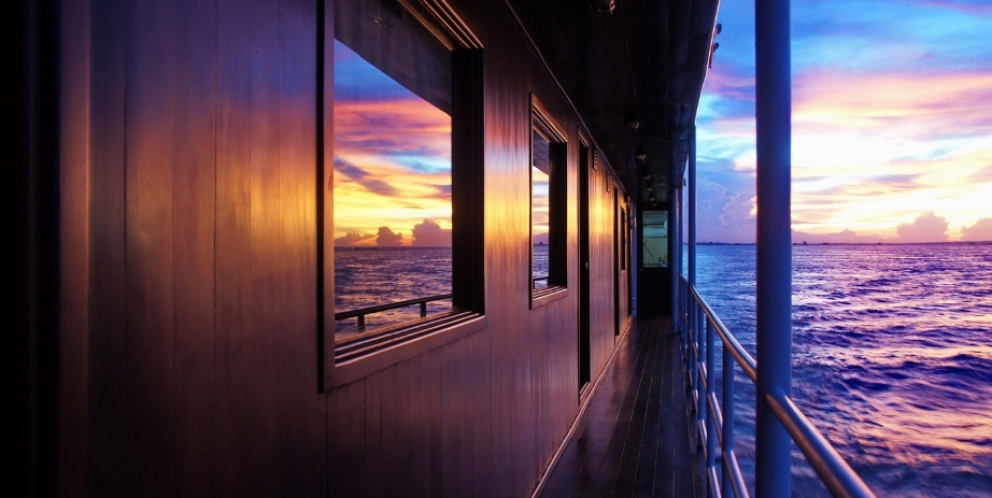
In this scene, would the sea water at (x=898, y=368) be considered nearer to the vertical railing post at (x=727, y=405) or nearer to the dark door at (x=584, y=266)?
the dark door at (x=584, y=266)

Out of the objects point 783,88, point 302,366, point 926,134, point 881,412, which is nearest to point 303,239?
point 302,366

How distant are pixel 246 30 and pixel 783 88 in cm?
104

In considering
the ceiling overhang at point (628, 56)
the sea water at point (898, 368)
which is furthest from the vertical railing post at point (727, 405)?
the sea water at point (898, 368)

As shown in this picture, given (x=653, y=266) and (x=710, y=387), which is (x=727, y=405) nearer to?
(x=710, y=387)

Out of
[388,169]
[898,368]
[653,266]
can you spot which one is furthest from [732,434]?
[898,368]

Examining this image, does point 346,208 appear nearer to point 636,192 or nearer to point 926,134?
point 636,192

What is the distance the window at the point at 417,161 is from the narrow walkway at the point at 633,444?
4.59 ft

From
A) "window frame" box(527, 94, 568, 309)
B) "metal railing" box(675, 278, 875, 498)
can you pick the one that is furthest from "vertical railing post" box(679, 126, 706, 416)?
"metal railing" box(675, 278, 875, 498)

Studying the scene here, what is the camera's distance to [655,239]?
13664 mm

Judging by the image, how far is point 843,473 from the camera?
26.7 inches

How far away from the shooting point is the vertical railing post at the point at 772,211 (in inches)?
48.8

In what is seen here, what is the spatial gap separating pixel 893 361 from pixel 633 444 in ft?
101

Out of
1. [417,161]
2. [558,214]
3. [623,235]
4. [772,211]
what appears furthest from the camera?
[623,235]

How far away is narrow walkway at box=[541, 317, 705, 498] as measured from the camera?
3156mm
